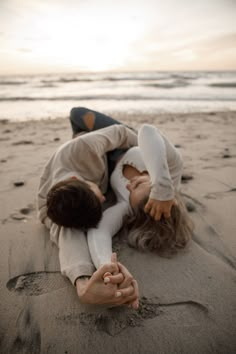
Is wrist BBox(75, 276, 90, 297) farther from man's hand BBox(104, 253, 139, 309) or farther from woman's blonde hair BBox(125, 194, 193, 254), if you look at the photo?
woman's blonde hair BBox(125, 194, 193, 254)

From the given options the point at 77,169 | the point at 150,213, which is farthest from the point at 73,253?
the point at 77,169

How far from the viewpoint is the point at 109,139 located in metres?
2.18

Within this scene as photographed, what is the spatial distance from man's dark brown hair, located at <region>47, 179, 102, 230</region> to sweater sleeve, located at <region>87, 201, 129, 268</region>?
0.09m

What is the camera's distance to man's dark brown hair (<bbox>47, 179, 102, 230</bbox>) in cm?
146

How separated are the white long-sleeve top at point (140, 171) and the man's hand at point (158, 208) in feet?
0.10

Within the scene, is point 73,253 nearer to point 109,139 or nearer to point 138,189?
point 138,189

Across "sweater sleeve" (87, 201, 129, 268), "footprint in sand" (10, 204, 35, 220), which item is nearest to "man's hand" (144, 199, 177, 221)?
"sweater sleeve" (87, 201, 129, 268)

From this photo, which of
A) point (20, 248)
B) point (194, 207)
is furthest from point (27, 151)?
point (194, 207)

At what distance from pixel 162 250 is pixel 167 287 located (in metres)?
0.27

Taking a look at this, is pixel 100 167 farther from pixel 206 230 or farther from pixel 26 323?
pixel 26 323

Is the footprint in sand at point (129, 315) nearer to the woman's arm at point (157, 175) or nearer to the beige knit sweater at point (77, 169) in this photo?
the beige knit sweater at point (77, 169)

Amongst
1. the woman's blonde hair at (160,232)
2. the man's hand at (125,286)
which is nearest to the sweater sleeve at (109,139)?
the woman's blonde hair at (160,232)

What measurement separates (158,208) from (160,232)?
0.21 meters

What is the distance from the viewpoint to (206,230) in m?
1.85
